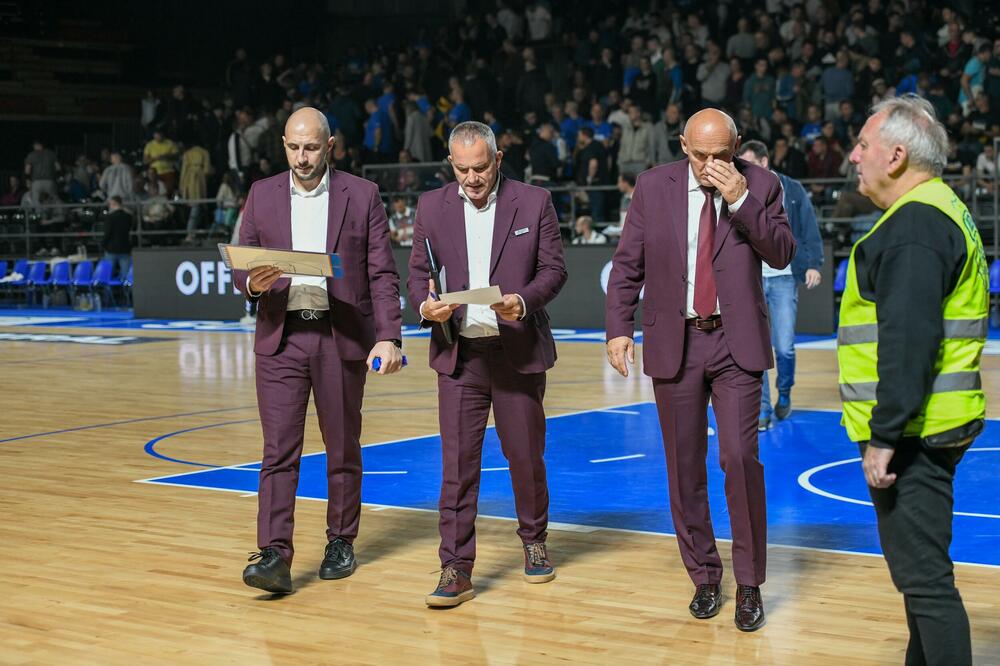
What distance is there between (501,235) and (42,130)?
2606cm

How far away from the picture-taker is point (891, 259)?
11.7 feet

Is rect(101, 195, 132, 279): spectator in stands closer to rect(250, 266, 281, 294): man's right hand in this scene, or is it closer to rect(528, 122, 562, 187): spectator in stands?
rect(528, 122, 562, 187): spectator in stands

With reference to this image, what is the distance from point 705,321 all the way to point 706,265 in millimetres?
210

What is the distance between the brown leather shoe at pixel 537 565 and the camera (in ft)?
19.0

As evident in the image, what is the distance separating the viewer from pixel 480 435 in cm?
579

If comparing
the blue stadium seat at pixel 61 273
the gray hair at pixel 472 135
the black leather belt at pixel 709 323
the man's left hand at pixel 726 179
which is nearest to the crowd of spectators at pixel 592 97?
the blue stadium seat at pixel 61 273

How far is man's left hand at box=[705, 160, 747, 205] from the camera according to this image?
15.9 feet

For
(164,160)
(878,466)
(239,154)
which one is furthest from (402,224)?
(878,466)

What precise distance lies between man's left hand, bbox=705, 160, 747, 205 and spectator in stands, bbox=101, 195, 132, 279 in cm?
1879

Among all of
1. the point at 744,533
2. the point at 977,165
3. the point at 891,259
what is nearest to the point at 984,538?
the point at 744,533

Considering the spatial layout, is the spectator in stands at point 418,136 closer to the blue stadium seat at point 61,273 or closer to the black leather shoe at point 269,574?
the blue stadium seat at point 61,273

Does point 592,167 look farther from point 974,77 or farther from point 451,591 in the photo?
point 451,591

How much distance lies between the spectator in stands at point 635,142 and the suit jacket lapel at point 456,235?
1342cm

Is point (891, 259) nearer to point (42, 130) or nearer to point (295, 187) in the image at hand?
point (295, 187)
